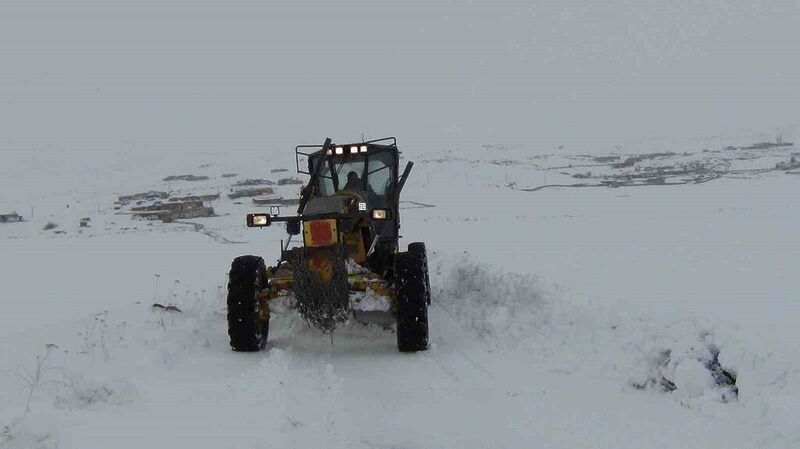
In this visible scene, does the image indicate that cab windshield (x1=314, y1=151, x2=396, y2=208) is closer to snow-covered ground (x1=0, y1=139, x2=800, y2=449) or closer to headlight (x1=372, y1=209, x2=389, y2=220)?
snow-covered ground (x1=0, y1=139, x2=800, y2=449)

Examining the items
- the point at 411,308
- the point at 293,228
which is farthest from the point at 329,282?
the point at 293,228

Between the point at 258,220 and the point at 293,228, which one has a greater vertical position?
the point at 258,220

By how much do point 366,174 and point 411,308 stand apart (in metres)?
2.95

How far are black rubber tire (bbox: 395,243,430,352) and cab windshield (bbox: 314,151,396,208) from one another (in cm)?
252

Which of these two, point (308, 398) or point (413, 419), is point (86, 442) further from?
point (413, 419)

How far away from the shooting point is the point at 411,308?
23.2 ft

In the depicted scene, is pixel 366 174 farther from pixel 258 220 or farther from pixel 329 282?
pixel 329 282

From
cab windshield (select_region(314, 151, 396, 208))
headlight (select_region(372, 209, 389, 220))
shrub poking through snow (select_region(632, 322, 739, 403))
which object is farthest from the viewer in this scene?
cab windshield (select_region(314, 151, 396, 208))

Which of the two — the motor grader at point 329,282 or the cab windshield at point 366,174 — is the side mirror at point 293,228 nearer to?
the motor grader at point 329,282

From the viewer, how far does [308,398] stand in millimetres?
5500

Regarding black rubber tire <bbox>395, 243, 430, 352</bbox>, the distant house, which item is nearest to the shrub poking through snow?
black rubber tire <bbox>395, 243, 430, 352</bbox>

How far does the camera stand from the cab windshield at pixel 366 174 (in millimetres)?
9508

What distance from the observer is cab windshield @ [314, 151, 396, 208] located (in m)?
9.51

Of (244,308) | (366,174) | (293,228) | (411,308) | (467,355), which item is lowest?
(467,355)
